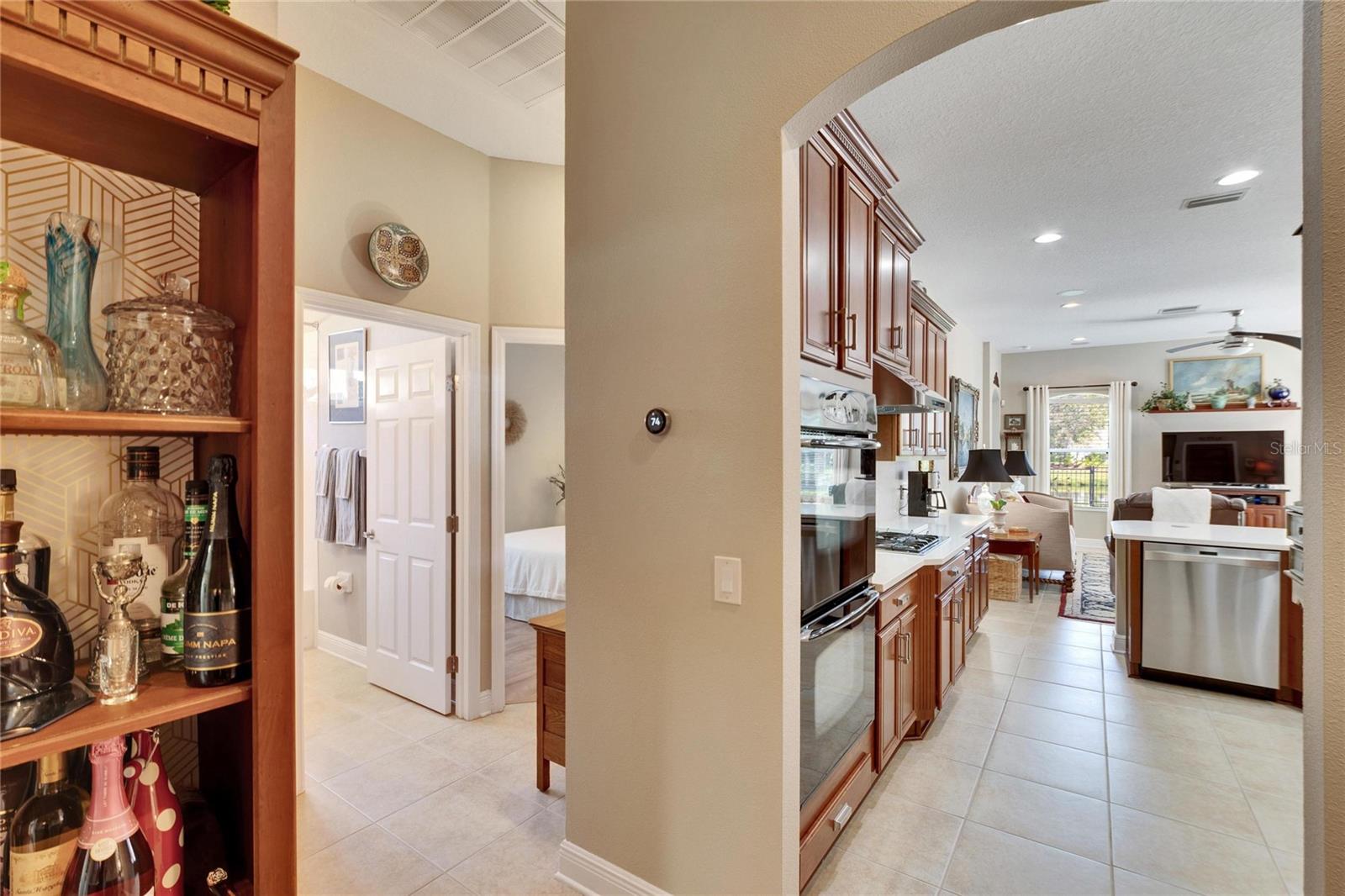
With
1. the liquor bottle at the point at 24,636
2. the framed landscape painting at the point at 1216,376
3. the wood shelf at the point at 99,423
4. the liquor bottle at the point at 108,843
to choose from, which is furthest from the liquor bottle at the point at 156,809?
the framed landscape painting at the point at 1216,376

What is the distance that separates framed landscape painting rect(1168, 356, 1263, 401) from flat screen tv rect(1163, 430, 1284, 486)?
1.85 ft

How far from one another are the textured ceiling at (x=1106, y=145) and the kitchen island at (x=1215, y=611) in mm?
2014

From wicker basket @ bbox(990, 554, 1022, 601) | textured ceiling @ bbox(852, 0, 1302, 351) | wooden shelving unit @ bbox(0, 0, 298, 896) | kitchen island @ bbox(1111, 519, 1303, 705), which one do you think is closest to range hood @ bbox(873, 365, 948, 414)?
textured ceiling @ bbox(852, 0, 1302, 351)

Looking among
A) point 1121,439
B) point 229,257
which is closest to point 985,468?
point 1121,439

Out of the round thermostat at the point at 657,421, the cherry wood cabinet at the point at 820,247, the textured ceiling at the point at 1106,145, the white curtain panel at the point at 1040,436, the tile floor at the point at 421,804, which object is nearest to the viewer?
the round thermostat at the point at 657,421

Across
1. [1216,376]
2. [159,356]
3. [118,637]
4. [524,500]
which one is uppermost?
[1216,376]

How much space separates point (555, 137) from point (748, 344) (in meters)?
2.17

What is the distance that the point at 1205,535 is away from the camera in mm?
3727

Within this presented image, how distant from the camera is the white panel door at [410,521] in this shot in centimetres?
329

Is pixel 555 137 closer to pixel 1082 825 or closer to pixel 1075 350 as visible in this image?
pixel 1082 825

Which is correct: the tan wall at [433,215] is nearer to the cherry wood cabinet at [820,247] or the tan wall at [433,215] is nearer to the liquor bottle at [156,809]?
the cherry wood cabinet at [820,247]

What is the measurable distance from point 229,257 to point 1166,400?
10614 mm

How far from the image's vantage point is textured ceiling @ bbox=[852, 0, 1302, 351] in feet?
7.21

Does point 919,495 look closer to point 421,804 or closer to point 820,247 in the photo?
point 820,247
